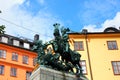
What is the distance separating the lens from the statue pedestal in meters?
15.0

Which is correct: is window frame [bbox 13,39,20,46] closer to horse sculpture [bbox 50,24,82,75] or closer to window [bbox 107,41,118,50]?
window [bbox 107,41,118,50]

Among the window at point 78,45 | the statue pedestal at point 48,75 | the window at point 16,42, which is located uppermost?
the window at point 16,42

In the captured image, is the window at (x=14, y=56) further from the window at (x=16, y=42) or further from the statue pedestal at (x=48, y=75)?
the statue pedestal at (x=48, y=75)

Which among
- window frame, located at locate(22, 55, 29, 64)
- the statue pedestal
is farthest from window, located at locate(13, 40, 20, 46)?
the statue pedestal

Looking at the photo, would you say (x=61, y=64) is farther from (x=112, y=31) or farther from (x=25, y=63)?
(x=25, y=63)

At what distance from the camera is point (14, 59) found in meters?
51.7

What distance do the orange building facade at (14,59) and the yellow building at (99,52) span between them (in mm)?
18067

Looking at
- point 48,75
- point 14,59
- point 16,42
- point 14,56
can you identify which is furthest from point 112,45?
point 48,75

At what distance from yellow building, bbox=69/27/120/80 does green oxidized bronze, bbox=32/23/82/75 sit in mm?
16828

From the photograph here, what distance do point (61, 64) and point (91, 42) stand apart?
71.0 feet

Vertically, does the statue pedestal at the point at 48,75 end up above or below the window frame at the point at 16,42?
below

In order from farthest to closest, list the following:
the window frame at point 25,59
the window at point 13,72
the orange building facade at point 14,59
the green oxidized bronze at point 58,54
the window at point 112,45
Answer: the window frame at point 25,59
the window at point 13,72
the orange building facade at point 14,59
the window at point 112,45
the green oxidized bronze at point 58,54

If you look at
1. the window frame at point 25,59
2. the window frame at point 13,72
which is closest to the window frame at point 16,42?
the window frame at point 25,59

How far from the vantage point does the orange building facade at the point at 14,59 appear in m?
49.9
